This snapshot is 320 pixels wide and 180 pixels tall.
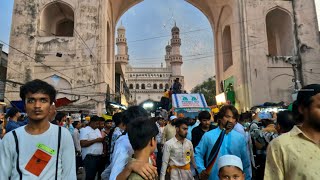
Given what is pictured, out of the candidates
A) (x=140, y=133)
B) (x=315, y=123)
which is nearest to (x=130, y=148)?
(x=140, y=133)

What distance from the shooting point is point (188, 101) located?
1115 centimetres

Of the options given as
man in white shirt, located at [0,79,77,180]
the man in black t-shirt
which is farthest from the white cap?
the man in black t-shirt

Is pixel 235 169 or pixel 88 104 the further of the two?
pixel 88 104

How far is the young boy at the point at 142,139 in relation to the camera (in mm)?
1683

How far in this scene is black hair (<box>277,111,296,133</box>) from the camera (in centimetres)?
277

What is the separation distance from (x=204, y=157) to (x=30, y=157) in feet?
6.17

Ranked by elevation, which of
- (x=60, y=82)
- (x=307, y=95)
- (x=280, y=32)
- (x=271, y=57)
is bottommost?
(x=307, y=95)

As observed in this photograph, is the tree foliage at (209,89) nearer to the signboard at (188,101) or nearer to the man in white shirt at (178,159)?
the signboard at (188,101)

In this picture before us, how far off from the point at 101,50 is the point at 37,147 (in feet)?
52.3

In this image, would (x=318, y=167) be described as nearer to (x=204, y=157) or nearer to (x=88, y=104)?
(x=204, y=157)

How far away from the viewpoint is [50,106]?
6.42 ft

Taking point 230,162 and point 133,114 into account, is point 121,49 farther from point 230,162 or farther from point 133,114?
point 230,162

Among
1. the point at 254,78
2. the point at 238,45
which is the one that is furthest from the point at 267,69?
the point at 238,45

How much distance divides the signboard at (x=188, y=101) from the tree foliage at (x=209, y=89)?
97.5 ft
